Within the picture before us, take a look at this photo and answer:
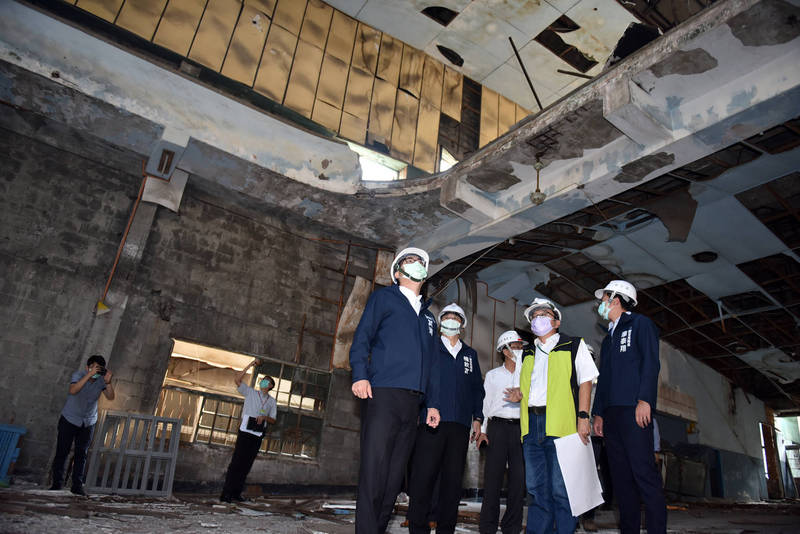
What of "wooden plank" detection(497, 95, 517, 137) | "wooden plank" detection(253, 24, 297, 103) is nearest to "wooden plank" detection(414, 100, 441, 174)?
"wooden plank" detection(497, 95, 517, 137)

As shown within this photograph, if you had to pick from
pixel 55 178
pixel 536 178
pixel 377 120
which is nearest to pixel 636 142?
pixel 536 178

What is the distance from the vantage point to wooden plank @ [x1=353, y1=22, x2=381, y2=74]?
1081 cm

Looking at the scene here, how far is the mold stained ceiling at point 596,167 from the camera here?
560 cm

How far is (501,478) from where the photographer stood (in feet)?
14.5

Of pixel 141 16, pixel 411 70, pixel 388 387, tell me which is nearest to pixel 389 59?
pixel 411 70

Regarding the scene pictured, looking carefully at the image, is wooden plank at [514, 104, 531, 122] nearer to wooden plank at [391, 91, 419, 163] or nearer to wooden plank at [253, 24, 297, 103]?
wooden plank at [391, 91, 419, 163]

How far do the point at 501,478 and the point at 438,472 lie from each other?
0.77 meters

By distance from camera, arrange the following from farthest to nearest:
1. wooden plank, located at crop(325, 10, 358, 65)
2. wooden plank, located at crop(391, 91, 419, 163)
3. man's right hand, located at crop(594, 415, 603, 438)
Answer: wooden plank, located at crop(391, 91, 419, 163)
wooden plank, located at crop(325, 10, 358, 65)
man's right hand, located at crop(594, 415, 603, 438)

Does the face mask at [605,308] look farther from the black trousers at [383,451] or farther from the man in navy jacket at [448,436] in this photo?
the black trousers at [383,451]

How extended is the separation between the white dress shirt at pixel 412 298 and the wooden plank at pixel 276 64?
699cm

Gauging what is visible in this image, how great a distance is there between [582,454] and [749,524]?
4645 mm

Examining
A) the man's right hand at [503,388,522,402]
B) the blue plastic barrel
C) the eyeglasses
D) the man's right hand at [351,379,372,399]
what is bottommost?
the blue plastic barrel

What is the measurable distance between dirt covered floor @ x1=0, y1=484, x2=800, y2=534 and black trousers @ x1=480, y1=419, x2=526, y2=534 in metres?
0.76

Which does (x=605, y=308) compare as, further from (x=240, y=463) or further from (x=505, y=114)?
(x=505, y=114)
